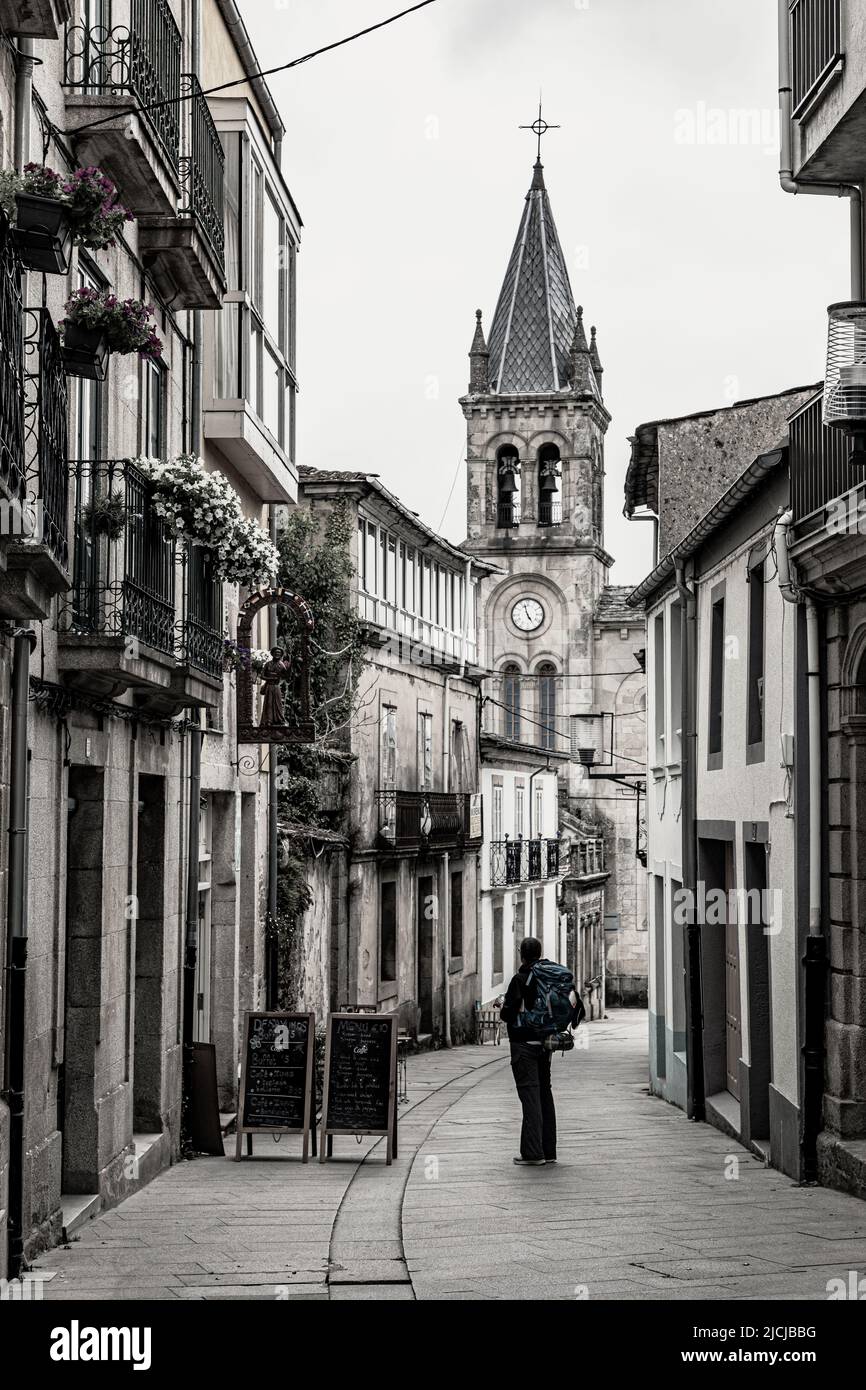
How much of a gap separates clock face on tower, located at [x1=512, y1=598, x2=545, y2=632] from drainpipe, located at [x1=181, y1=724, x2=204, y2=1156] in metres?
53.8

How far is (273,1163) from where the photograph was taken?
13.8m

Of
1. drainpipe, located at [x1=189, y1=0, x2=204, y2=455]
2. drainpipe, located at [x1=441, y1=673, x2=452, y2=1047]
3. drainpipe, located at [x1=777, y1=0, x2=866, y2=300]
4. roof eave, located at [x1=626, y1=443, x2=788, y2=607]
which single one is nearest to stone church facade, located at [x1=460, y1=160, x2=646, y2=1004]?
drainpipe, located at [x1=441, y1=673, x2=452, y2=1047]

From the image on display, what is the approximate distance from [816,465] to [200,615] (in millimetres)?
4679

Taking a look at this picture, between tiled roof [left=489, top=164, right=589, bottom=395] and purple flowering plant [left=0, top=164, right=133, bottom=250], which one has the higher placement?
tiled roof [left=489, top=164, right=589, bottom=395]

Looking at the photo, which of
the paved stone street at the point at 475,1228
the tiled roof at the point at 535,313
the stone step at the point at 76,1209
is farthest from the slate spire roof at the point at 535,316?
the stone step at the point at 76,1209

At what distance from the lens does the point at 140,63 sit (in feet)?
38.7

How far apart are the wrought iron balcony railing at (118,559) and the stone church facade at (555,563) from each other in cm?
5018

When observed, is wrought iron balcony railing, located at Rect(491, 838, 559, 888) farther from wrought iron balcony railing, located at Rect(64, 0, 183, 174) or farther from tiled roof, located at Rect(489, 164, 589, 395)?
wrought iron balcony railing, located at Rect(64, 0, 183, 174)

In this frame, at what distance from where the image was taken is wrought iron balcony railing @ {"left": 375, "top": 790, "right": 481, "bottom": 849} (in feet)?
100

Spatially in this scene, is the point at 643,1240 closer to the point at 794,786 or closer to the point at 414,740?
the point at 794,786

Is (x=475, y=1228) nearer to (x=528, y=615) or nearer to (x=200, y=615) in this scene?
(x=200, y=615)

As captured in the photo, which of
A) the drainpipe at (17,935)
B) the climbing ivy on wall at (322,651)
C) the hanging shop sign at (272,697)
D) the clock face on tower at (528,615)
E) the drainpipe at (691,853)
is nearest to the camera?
the drainpipe at (17,935)

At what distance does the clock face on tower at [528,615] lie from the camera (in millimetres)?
68725

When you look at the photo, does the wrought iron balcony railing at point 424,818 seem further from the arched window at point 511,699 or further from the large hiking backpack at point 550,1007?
the arched window at point 511,699
